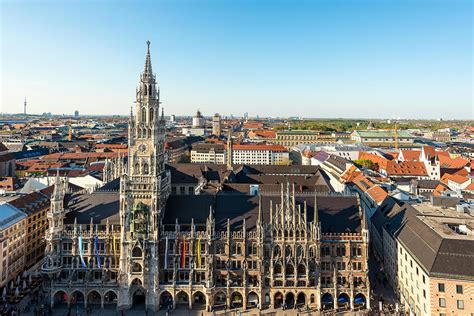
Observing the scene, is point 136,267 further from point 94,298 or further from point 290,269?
point 290,269

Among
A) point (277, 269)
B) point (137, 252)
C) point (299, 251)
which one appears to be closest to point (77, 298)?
point (137, 252)

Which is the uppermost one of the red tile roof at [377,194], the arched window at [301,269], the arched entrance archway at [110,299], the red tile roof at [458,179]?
the red tile roof at [458,179]

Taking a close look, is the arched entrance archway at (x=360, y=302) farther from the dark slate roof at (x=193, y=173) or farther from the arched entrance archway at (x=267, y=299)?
the dark slate roof at (x=193, y=173)

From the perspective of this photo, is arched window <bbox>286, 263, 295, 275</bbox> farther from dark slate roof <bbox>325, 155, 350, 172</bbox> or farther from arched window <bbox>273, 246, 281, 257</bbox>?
dark slate roof <bbox>325, 155, 350, 172</bbox>

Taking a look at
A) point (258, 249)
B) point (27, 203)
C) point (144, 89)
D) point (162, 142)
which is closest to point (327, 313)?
point (258, 249)

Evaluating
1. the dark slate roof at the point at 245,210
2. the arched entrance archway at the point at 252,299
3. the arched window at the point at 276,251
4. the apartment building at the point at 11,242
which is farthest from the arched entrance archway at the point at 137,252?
the apartment building at the point at 11,242

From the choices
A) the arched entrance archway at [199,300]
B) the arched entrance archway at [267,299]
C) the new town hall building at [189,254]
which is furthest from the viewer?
the arched entrance archway at [199,300]

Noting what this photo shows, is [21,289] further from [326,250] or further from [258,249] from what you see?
[326,250]
